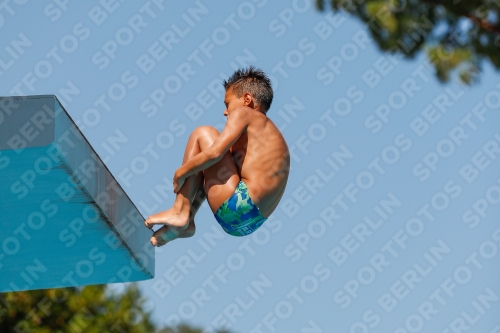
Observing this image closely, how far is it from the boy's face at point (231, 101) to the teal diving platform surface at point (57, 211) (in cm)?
79

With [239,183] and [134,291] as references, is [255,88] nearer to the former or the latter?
[239,183]

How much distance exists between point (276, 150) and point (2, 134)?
4.69 ft

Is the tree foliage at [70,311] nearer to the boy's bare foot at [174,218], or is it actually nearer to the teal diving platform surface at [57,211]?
the teal diving platform surface at [57,211]

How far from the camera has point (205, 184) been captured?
13.8ft

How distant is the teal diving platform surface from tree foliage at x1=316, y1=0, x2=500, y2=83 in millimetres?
5375

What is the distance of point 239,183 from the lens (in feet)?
13.8

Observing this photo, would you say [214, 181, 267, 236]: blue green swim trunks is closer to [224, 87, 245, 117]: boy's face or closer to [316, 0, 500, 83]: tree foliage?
[224, 87, 245, 117]: boy's face

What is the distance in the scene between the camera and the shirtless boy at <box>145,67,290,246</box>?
4.14 meters

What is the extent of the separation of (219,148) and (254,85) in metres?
0.56

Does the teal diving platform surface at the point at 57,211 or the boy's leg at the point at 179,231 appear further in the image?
the boy's leg at the point at 179,231

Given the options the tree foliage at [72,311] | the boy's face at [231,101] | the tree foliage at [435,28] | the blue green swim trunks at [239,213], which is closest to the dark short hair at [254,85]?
the boy's face at [231,101]

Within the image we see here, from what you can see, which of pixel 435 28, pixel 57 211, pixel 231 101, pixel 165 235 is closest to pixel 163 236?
pixel 165 235

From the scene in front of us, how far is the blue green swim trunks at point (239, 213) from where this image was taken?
4.14 m

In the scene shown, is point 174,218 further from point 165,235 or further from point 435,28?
point 435,28
